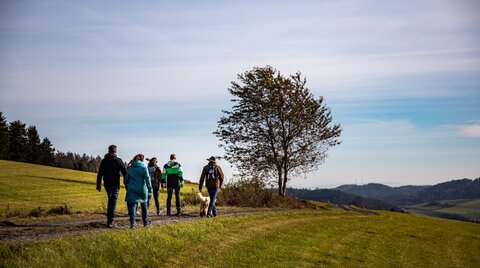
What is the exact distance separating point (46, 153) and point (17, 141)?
776 cm

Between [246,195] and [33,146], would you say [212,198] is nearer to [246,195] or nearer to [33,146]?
[246,195]

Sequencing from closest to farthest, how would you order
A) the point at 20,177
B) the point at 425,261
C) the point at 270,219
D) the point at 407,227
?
the point at 425,261 → the point at 270,219 → the point at 407,227 → the point at 20,177

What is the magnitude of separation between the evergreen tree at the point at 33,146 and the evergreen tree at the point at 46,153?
2.61ft

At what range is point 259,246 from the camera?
16.9m

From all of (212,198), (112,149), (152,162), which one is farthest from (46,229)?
(212,198)

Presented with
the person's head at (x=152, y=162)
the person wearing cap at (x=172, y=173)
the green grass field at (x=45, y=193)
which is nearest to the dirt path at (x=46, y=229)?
the person wearing cap at (x=172, y=173)

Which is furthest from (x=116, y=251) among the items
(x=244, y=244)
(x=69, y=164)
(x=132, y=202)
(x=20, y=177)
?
(x=69, y=164)

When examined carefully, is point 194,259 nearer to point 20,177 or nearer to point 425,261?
point 425,261

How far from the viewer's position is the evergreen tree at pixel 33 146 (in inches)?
3950

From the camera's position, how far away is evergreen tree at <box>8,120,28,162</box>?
96812 millimetres

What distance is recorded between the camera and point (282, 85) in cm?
4356

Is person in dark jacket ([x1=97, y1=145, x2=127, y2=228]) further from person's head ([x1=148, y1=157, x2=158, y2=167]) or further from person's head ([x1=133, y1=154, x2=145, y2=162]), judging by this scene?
person's head ([x1=148, y1=157, x2=158, y2=167])

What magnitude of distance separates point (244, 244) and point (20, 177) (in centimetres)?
4085

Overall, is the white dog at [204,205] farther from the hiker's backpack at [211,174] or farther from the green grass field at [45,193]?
the green grass field at [45,193]
